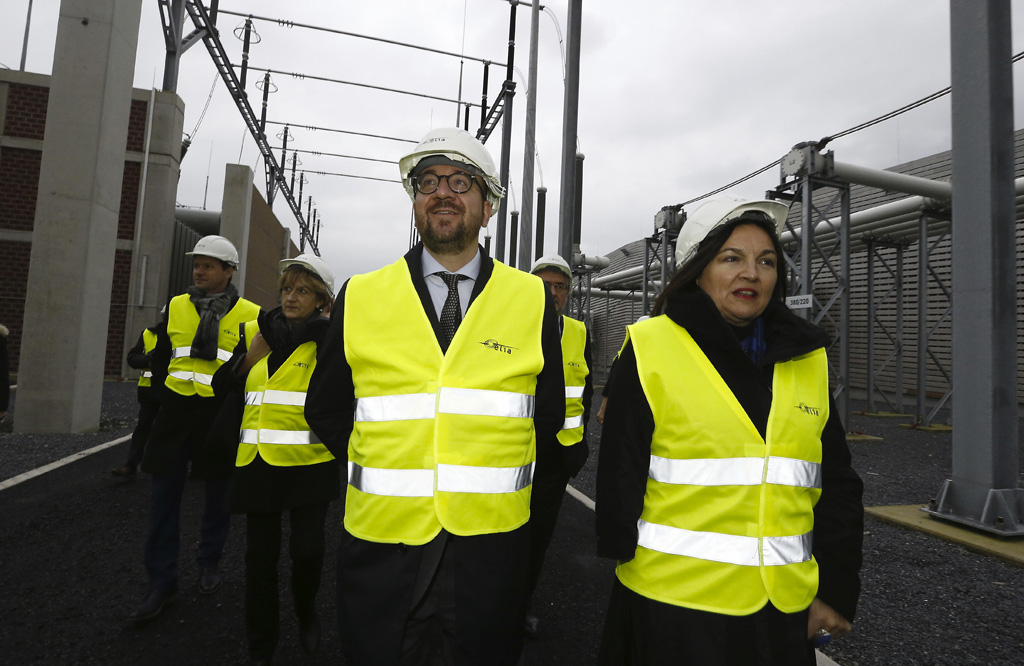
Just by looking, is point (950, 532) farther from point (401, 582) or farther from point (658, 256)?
point (658, 256)

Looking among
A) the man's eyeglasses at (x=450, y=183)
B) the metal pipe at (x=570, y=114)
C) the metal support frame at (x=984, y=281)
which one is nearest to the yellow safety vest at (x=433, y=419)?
the man's eyeglasses at (x=450, y=183)

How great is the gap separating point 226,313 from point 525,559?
3189 mm

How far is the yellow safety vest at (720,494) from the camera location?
157 cm

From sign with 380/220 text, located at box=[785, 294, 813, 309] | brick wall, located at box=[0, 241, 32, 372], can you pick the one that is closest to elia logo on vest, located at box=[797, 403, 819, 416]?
sign with 380/220 text, located at box=[785, 294, 813, 309]

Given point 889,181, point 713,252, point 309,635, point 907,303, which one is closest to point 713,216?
point 713,252

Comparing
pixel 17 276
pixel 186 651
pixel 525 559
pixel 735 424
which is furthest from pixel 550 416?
pixel 17 276

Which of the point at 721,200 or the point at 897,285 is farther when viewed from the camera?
the point at 897,285

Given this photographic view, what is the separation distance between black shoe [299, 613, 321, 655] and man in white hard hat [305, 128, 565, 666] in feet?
5.05

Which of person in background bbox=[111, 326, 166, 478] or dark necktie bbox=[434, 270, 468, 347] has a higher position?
dark necktie bbox=[434, 270, 468, 347]

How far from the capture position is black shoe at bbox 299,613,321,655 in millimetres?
3015

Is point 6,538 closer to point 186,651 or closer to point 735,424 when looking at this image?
point 186,651

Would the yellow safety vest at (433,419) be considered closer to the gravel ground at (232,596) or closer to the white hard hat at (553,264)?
the gravel ground at (232,596)

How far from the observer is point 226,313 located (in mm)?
→ 4160

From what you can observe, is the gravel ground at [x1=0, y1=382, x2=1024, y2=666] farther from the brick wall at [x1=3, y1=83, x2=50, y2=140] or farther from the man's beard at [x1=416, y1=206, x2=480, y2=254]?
the brick wall at [x1=3, y1=83, x2=50, y2=140]
